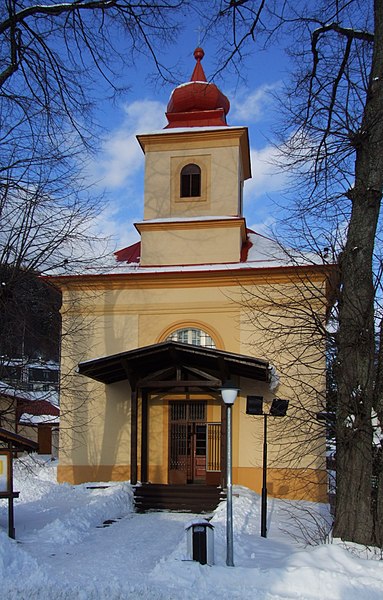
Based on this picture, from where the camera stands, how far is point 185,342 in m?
19.0

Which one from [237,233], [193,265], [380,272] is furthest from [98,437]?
[380,272]

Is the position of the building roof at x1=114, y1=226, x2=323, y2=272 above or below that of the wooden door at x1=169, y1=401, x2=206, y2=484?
above

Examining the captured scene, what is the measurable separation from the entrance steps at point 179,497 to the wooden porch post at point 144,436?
1.58 meters

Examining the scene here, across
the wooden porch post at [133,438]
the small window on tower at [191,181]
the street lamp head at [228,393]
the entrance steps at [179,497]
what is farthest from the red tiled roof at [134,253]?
the street lamp head at [228,393]

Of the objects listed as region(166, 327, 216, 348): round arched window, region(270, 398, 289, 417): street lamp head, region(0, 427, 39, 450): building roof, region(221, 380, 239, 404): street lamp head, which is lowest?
region(0, 427, 39, 450): building roof

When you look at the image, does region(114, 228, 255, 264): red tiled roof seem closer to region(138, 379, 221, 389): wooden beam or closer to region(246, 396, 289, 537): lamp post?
region(138, 379, 221, 389): wooden beam

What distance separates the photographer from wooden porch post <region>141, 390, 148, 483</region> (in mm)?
18172

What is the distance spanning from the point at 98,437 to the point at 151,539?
762 centimetres

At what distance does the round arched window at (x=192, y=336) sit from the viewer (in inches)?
757

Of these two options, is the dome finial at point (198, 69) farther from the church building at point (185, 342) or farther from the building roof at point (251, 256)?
the building roof at point (251, 256)

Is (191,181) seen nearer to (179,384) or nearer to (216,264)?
(216,264)

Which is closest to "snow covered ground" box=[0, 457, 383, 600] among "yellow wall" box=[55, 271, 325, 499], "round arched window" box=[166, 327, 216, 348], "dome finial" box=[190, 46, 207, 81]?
"yellow wall" box=[55, 271, 325, 499]

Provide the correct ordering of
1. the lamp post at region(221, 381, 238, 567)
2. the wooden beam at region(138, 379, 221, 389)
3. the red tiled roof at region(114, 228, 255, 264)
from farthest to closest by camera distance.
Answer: the red tiled roof at region(114, 228, 255, 264), the wooden beam at region(138, 379, 221, 389), the lamp post at region(221, 381, 238, 567)

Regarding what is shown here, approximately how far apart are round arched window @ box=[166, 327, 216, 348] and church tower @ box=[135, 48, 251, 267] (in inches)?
91.4
